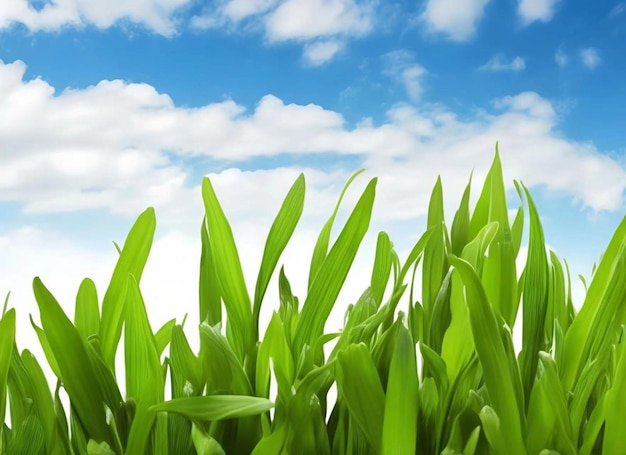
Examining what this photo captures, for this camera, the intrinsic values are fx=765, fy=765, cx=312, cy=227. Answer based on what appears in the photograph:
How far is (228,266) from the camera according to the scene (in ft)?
2.93

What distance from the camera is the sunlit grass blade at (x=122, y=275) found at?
917 mm

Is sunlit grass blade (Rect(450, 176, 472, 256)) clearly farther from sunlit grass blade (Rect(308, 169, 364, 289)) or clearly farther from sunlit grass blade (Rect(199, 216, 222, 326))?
sunlit grass blade (Rect(199, 216, 222, 326))

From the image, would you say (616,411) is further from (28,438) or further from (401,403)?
(28,438)

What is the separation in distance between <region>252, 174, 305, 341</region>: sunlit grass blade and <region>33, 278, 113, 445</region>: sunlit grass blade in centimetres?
20

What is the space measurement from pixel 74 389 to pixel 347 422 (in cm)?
30

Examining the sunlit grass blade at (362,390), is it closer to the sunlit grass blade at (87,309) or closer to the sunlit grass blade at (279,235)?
the sunlit grass blade at (279,235)

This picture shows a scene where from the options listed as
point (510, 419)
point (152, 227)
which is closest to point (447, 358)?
point (510, 419)

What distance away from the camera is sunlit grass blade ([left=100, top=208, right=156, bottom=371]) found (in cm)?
92

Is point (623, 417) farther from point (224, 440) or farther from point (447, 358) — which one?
point (224, 440)

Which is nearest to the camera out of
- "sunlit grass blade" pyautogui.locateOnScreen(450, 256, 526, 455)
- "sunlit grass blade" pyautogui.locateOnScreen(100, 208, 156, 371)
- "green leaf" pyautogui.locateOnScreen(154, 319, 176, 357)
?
"sunlit grass blade" pyautogui.locateOnScreen(450, 256, 526, 455)

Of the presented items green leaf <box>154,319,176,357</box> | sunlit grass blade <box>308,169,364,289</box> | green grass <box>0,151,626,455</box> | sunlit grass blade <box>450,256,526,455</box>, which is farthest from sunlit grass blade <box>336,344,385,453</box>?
green leaf <box>154,319,176,357</box>

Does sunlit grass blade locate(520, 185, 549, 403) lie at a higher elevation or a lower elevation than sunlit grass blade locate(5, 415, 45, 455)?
higher

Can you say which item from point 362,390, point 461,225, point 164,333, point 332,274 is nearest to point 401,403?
point 362,390

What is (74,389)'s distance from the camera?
84cm
